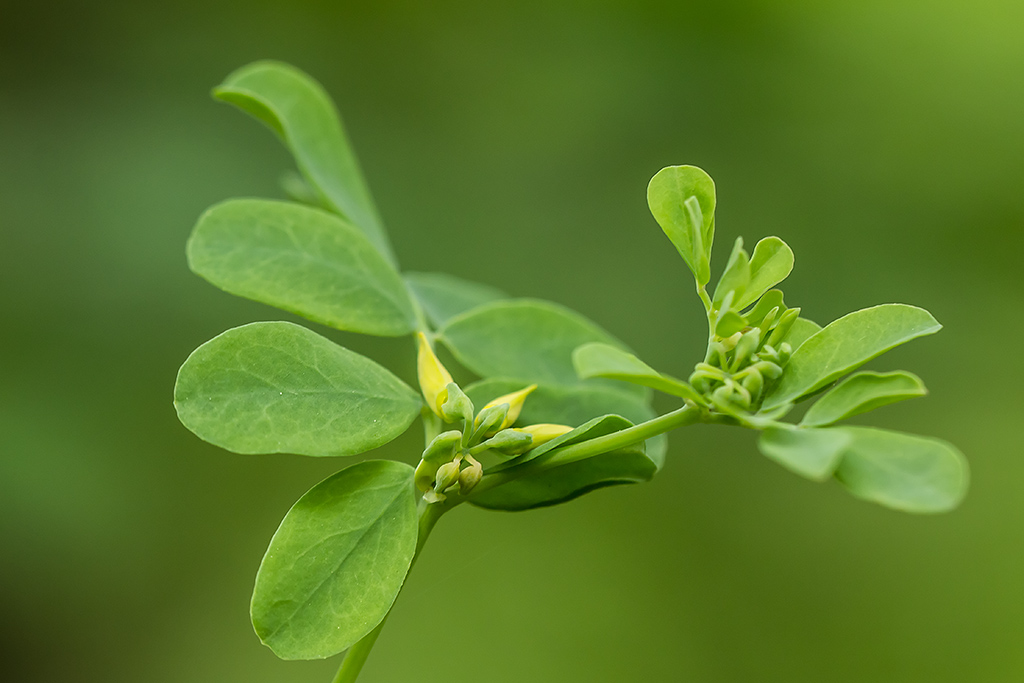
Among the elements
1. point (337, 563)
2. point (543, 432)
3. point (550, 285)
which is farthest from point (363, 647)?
point (550, 285)

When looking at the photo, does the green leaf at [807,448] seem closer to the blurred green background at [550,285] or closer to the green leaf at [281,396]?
the green leaf at [281,396]

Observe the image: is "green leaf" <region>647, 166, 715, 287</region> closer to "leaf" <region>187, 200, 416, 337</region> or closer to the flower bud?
the flower bud

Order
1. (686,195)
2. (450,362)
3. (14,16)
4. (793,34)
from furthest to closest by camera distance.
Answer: (793,34) → (14,16) → (450,362) → (686,195)

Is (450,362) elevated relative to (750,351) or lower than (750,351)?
lower

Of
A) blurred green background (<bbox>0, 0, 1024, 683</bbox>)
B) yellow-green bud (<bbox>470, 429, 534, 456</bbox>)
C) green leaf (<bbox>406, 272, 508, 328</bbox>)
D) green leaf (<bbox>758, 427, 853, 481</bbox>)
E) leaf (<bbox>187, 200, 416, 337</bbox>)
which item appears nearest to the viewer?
green leaf (<bbox>758, 427, 853, 481</bbox>)

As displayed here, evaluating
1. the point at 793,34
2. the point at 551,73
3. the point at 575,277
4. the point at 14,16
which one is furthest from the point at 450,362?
the point at 14,16

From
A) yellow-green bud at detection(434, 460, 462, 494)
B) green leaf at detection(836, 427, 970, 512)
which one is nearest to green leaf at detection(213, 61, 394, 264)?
yellow-green bud at detection(434, 460, 462, 494)

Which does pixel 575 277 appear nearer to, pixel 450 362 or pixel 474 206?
pixel 474 206
